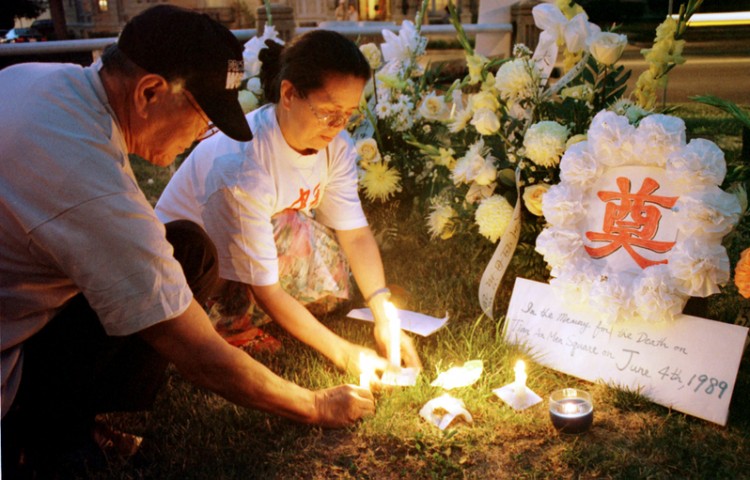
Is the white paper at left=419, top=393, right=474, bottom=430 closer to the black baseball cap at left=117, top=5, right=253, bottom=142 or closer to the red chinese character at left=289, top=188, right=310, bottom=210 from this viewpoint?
the red chinese character at left=289, top=188, right=310, bottom=210

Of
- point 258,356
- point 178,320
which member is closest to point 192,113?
point 178,320

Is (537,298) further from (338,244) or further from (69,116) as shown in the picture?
(69,116)

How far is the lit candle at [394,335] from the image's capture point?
2473 mm

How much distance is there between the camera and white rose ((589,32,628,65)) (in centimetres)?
272

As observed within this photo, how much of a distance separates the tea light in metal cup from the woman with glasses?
0.58 m

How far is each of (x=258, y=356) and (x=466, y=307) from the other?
38.9 inches

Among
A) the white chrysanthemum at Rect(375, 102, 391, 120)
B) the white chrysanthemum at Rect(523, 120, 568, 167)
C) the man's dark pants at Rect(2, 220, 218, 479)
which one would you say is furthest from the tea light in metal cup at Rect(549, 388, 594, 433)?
Answer: the white chrysanthemum at Rect(375, 102, 391, 120)

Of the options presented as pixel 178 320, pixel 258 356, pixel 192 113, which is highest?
pixel 192 113

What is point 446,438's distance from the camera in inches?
89.2

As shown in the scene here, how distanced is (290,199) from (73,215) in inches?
50.3

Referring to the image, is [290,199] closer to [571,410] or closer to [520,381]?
[520,381]

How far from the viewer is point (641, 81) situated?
294cm

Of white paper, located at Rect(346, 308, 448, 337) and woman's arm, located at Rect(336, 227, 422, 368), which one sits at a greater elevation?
woman's arm, located at Rect(336, 227, 422, 368)

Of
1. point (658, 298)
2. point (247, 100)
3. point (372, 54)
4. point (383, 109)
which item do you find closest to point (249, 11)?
point (247, 100)
